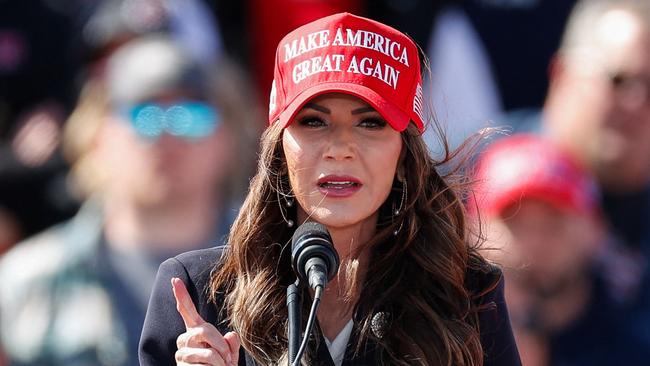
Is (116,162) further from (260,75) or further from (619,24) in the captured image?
(619,24)

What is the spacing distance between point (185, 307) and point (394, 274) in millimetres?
633

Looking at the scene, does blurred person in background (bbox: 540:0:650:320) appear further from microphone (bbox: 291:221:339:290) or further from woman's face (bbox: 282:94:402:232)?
microphone (bbox: 291:221:339:290)

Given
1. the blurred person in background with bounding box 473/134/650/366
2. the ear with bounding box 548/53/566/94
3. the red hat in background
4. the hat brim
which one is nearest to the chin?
the hat brim

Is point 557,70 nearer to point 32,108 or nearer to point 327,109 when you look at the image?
point 32,108

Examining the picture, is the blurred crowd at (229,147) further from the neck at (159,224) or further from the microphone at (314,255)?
the microphone at (314,255)

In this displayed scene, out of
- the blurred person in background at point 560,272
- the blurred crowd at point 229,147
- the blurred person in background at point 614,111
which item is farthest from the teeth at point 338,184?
the blurred person in background at point 614,111

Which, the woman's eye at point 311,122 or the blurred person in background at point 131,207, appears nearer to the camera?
the woman's eye at point 311,122

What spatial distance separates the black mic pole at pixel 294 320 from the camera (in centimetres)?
325

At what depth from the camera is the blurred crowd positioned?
20.4ft

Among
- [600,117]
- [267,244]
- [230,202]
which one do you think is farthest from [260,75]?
[267,244]

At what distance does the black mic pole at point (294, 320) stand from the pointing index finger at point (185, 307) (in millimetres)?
217

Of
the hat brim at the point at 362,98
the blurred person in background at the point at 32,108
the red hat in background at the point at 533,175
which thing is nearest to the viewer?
the hat brim at the point at 362,98

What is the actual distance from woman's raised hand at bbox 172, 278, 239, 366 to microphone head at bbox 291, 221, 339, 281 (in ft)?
0.69

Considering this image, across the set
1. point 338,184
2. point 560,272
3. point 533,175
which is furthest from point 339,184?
point 560,272
